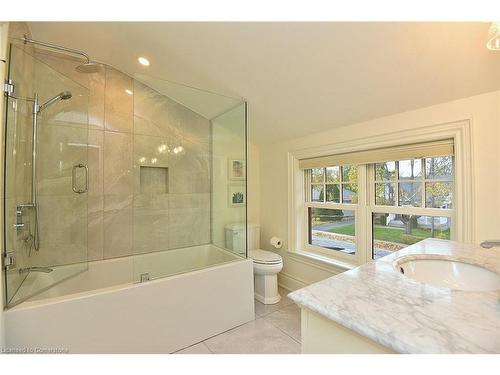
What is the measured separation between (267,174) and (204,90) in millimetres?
1352

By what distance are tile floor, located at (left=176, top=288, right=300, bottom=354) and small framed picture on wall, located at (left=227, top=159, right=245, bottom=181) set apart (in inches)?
56.3

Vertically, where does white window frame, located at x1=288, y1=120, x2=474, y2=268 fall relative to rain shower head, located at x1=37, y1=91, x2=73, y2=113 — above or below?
below

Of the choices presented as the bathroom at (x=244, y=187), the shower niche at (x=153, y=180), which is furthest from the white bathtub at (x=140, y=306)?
the shower niche at (x=153, y=180)

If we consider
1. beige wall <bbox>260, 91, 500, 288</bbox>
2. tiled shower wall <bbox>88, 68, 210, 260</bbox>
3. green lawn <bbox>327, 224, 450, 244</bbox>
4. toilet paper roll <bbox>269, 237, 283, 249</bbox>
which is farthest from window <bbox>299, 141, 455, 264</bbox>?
tiled shower wall <bbox>88, 68, 210, 260</bbox>

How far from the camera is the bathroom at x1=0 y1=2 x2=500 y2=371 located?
3.36 ft

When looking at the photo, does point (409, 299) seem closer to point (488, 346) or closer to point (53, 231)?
point (488, 346)

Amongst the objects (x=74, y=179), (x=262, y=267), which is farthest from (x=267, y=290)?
(x=74, y=179)

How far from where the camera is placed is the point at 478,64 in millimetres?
1399

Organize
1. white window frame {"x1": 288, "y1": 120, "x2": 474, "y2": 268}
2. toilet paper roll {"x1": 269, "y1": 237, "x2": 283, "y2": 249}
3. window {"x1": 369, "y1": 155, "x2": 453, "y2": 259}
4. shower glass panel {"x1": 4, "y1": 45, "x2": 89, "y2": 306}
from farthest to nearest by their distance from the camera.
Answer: toilet paper roll {"x1": 269, "y1": 237, "x2": 283, "y2": 249} < window {"x1": 369, "y1": 155, "x2": 453, "y2": 259} < white window frame {"x1": 288, "y1": 120, "x2": 474, "y2": 268} < shower glass panel {"x1": 4, "y1": 45, "x2": 89, "y2": 306}

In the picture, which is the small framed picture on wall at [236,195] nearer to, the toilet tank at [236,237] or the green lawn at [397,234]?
the toilet tank at [236,237]

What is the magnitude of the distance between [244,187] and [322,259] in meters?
1.17

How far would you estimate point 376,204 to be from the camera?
2.31m

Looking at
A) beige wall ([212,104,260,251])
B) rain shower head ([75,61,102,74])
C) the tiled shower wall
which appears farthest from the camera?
beige wall ([212,104,260,251])

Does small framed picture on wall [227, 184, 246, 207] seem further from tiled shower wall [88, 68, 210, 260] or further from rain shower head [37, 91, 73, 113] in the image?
rain shower head [37, 91, 73, 113]
